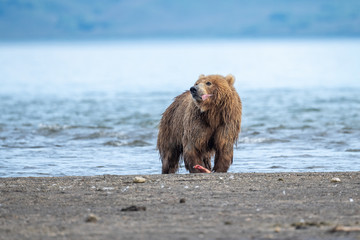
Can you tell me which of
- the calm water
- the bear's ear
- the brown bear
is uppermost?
the bear's ear

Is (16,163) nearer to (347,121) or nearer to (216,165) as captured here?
(216,165)

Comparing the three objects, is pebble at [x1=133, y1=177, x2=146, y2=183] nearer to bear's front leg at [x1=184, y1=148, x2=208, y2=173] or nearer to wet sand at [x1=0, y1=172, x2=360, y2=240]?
wet sand at [x1=0, y1=172, x2=360, y2=240]

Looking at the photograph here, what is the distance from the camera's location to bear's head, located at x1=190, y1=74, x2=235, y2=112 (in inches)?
365

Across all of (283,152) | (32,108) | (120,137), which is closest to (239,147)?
(283,152)

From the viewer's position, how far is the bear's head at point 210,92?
927 centimetres

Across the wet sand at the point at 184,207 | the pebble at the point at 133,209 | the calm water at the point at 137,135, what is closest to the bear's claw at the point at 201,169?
the wet sand at the point at 184,207

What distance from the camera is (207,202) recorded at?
7.18 m

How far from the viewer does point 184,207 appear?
6.92 m

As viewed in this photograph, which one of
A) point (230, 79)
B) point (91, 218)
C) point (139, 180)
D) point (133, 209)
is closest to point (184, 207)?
point (133, 209)

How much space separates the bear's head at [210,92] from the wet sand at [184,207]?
1.00m

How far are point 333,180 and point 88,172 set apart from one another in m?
4.17

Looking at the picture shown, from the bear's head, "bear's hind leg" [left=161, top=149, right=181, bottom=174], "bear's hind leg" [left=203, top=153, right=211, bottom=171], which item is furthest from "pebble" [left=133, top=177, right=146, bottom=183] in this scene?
"bear's hind leg" [left=161, top=149, right=181, bottom=174]

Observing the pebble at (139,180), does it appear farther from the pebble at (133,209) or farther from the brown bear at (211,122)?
the pebble at (133,209)

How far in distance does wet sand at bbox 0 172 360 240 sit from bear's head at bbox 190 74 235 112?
1001 millimetres
